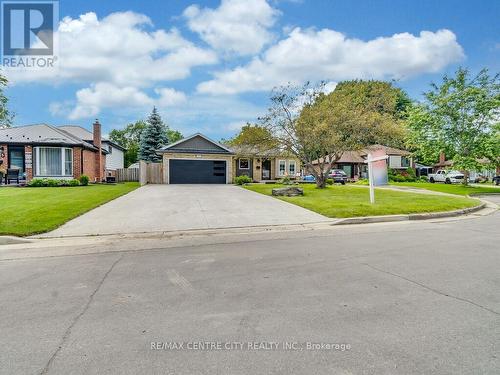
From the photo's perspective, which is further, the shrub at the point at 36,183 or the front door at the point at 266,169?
the front door at the point at 266,169

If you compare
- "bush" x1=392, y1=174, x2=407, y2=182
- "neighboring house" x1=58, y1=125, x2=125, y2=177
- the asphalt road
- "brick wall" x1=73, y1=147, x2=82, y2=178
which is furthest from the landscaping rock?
"bush" x1=392, y1=174, x2=407, y2=182

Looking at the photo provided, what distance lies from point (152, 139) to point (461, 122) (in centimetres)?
3631

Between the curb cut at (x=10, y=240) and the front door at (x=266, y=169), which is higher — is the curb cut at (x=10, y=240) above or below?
below

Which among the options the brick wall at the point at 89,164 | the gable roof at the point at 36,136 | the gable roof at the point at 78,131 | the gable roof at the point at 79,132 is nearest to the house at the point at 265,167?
the brick wall at the point at 89,164

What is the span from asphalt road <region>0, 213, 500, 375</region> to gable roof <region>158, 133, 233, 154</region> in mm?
24675

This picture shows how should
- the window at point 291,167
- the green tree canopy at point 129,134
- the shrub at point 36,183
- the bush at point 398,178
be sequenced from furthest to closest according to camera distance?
the green tree canopy at point 129,134, the bush at point 398,178, the window at point 291,167, the shrub at point 36,183

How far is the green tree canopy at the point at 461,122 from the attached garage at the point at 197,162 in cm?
1764

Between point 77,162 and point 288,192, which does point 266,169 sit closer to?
point 77,162

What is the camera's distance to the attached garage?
30094mm

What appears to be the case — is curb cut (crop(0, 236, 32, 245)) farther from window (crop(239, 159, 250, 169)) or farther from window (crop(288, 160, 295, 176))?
window (crop(288, 160, 295, 176))

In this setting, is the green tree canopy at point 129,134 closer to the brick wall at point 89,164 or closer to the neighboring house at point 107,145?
the neighboring house at point 107,145

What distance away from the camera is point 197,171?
30859 millimetres

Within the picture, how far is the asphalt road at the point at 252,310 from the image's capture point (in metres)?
2.59

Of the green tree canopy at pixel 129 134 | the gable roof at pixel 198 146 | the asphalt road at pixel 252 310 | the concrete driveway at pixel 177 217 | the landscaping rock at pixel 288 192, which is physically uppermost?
the green tree canopy at pixel 129 134
